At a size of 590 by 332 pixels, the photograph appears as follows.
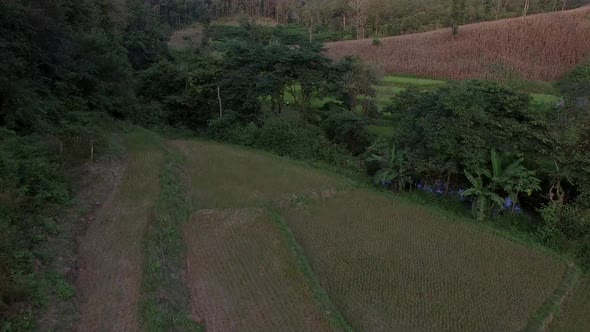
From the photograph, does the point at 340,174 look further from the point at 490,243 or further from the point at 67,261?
the point at 67,261

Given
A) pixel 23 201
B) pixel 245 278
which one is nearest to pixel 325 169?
pixel 245 278

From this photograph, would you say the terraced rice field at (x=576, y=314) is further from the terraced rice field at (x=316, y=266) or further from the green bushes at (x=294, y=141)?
the green bushes at (x=294, y=141)

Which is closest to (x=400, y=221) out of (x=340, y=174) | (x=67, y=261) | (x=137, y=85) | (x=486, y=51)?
(x=340, y=174)

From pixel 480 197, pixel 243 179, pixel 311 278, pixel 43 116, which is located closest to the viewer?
pixel 311 278

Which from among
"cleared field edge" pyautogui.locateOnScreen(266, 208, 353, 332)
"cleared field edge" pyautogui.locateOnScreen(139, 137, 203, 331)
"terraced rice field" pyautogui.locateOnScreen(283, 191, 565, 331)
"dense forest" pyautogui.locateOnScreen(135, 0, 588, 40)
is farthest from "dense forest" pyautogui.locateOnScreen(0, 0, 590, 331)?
"dense forest" pyautogui.locateOnScreen(135, 0, 588, 40)

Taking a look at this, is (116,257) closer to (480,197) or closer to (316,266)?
(316,266)
